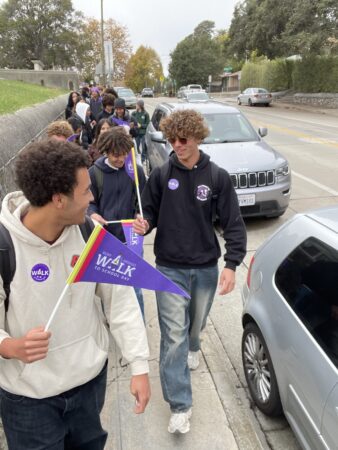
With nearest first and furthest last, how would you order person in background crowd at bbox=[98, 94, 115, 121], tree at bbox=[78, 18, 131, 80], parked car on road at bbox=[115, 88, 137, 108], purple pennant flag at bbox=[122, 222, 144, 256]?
purple pennant flag at bbox=[122, 222, 144, 256], person in background crowd at bbox=[98, 94, 115, 121], parked car on road at bbox=[115, 88, 137, 108], tree at bbox=[78, 18, 131, 80]

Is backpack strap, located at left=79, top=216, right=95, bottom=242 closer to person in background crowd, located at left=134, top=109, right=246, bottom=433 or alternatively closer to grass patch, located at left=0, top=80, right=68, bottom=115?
person in background crowd, located at left=134, top=109, right=246, bottom=433

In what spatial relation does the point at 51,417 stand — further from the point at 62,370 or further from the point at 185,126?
the point at 185,126

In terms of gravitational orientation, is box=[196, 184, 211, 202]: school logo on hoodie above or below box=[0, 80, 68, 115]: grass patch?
above

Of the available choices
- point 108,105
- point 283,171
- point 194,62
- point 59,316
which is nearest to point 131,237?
point 59,316

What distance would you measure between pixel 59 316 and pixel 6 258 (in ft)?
1.03

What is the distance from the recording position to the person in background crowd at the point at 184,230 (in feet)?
8.56

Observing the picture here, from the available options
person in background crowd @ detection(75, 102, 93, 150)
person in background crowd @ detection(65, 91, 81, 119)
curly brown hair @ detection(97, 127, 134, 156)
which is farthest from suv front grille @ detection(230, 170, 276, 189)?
person in background crowd @ detection(65, 91, 81, 119)

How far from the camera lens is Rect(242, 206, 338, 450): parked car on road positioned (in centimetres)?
206

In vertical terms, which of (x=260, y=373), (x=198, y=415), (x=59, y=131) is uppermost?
(x=59, y=131)

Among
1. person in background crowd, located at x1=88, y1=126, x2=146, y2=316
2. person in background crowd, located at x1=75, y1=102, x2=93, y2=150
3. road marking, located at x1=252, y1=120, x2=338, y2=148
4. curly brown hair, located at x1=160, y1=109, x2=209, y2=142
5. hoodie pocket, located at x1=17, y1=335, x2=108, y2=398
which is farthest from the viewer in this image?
road marking, located at x1=252, y1=120, x2=338, y2=148

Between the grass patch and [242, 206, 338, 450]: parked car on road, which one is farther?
the grass patch

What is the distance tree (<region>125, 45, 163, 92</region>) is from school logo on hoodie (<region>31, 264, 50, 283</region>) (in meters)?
73.1

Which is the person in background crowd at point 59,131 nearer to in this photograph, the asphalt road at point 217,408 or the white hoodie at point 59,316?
the asphalt road at point 217,408

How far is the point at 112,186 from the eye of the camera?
3.46m
